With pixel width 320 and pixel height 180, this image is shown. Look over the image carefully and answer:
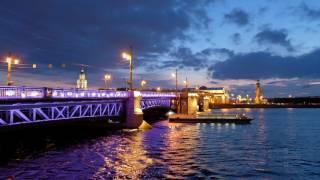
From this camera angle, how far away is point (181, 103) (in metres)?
148

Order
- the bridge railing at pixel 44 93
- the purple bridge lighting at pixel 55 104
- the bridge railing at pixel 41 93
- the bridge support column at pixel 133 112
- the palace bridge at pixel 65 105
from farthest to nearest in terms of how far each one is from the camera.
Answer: the bridge support column at pixel 133 112 → the palace bridge at pixel 65 105 → the purple bridge lighting at pixel 55 104 → the bridge railing at pixel 44 93 → the bridge railing at pixel 41 93

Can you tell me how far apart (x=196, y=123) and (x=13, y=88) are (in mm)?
72448

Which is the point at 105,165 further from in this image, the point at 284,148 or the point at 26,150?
the point at 284,148

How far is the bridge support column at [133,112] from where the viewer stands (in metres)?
80.3

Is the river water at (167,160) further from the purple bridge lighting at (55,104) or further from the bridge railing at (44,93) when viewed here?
the bridge railing at (44,93)

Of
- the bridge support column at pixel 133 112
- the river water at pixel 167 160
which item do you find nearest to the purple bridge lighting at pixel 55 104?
the bridge support column at pixel 133 112

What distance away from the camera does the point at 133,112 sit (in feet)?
263

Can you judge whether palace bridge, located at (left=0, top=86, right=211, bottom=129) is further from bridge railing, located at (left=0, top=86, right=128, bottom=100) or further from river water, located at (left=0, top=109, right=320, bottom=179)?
river water, located at (left=0, top=109, right=320, bottom=179)

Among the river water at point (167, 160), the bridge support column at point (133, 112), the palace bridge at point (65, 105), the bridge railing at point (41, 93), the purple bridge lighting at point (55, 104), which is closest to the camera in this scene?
the river water at point (167, 160)

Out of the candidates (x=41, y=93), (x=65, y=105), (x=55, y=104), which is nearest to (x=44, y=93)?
→ (x=41, y=93)

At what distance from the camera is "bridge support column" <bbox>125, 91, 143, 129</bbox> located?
263ft

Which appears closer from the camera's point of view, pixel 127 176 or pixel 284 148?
pixel 127 176

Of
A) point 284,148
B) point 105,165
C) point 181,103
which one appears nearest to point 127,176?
point 105,165

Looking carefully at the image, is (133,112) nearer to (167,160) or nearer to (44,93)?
(44,93)
